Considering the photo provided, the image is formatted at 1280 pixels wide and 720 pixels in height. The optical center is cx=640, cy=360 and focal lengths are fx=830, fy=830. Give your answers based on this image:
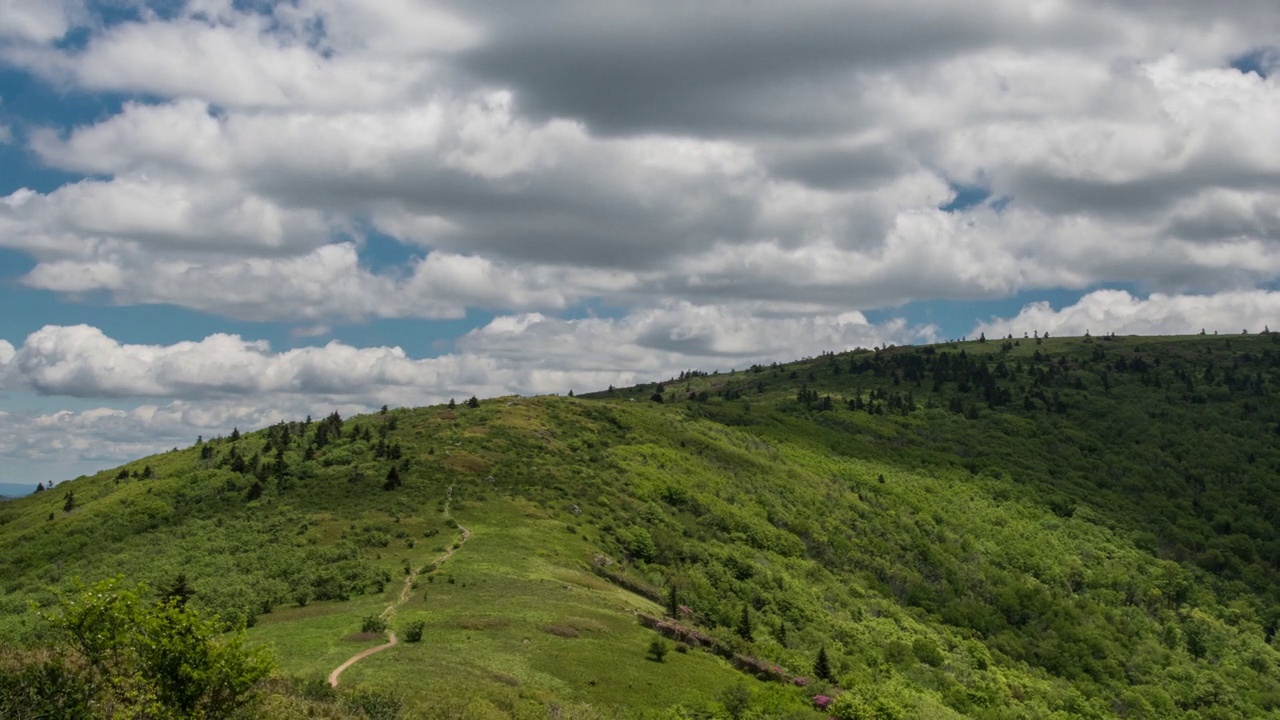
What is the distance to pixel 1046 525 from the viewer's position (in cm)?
15312

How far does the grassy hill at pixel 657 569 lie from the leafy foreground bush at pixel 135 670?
9.80 feet

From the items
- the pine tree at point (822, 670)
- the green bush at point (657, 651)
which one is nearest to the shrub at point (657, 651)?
the green bush at point (657, 651)

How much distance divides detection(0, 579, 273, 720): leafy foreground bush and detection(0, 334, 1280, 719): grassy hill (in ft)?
9.80

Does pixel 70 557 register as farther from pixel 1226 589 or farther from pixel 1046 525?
pixel 1226 589

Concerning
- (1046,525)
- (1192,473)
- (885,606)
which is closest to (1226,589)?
(1046,525)

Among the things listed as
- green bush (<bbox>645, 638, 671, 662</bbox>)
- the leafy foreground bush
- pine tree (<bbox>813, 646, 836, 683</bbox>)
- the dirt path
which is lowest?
pine tree (<bbox>813, 646, 836, 683</bbox>)

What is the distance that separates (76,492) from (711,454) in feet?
279

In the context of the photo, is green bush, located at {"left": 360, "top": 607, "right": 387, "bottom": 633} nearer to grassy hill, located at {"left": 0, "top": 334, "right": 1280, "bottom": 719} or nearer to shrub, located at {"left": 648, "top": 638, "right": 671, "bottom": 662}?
grassy hill, located at {"left": 0, "top": 334, "right": 1280, "bottom": 719}

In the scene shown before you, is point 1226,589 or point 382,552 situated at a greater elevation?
point 382,552

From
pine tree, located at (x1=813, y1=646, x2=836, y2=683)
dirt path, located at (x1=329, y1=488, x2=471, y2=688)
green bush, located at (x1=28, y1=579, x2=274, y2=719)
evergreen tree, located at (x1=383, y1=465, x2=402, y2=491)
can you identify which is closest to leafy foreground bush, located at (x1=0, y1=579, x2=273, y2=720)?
green bush, located at (x1=28, y1=579, x2=274, y2=719)

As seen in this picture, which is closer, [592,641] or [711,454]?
[592,641]

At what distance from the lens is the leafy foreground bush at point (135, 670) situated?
2655cm

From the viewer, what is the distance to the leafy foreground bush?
87.1 feet

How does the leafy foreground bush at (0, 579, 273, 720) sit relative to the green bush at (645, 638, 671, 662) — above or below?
above
